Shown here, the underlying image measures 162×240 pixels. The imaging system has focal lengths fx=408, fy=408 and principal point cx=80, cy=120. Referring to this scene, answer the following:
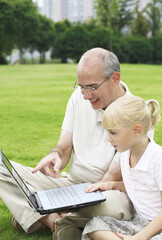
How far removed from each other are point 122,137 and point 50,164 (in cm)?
91

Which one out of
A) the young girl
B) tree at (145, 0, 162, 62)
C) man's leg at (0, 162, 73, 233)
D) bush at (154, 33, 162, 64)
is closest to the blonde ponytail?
the young girl

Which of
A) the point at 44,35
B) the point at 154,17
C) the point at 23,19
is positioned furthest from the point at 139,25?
the point at 23,19

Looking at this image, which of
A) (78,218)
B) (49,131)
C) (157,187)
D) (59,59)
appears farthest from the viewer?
(59,59)

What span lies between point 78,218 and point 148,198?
513mm

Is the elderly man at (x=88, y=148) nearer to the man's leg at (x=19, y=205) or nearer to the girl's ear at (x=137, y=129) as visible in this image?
the man's leg at (x=19, y=205)

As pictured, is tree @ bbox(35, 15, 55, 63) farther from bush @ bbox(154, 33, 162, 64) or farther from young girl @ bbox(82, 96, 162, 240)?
young girl @ bbox(82, 96, 162, 240)

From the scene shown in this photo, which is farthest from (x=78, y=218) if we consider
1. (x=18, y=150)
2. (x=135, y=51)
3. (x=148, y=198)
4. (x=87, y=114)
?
(x=135, y=51)

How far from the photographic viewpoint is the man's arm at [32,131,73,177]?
3000mm

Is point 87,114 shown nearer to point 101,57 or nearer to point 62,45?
point 101,57

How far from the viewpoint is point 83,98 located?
3246 millimetres

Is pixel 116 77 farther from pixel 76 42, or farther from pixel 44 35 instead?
pixel 44 35

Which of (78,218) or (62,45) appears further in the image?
(62,45)

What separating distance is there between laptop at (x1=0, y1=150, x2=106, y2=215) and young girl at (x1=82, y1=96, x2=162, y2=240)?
0.48ft

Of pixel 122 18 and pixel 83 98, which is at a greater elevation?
pixel 122 18
